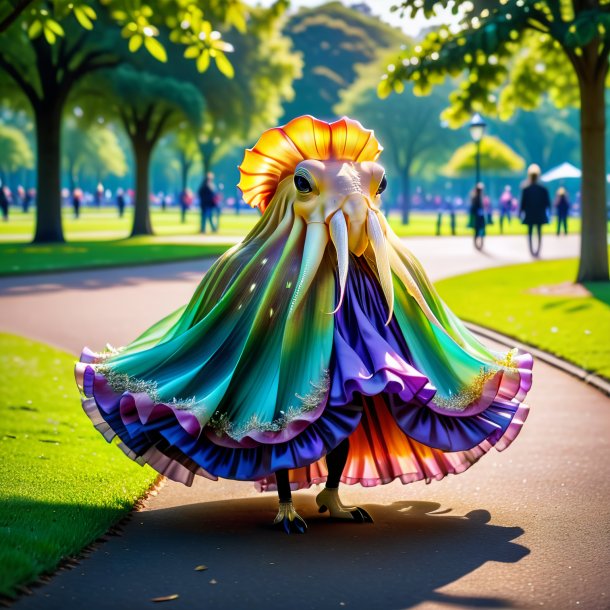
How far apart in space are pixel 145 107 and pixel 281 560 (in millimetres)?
34796

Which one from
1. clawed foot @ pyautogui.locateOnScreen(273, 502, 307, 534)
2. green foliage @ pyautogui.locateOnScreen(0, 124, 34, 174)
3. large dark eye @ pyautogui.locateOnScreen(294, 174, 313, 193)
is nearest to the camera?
clawed foot @ pyautogui.locateOnScreen(273, 502, 307, 534)

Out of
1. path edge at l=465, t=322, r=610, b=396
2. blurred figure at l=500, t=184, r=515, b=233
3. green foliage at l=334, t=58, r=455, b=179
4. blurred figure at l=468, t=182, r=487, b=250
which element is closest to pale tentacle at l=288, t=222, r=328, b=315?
path edge at l=465, t=322, r=610, b=396

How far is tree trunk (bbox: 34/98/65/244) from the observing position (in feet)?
108

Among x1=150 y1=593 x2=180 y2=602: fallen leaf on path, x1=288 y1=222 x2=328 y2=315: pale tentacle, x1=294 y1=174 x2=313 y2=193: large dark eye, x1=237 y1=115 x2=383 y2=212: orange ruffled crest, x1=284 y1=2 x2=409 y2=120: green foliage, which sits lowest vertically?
x1=150 y1=593 x2=180 y2=602: fallen leaf on path

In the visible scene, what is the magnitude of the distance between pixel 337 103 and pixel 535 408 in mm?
73725

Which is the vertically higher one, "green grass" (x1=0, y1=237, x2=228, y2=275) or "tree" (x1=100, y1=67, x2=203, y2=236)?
"tree" (x1=100, y1=67, x2=203, y2=236)

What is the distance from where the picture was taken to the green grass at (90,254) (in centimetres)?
2349

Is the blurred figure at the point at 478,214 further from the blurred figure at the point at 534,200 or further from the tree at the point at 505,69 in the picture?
the tree at the point at 505,69

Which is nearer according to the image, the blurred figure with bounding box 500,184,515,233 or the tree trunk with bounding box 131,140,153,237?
the tree trunk with bounding box 131,140,153,237

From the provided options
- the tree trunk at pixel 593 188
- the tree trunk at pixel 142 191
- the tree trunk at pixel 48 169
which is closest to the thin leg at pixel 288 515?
the tree trunk at pixel 593 188

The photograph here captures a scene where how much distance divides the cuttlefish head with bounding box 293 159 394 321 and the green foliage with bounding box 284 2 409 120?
245 ft

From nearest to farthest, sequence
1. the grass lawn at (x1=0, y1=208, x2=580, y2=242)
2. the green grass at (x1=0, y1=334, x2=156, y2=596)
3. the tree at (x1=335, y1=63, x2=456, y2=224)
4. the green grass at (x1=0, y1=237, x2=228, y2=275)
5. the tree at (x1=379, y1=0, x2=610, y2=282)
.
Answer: the green grass at (x1=0, y1=334, x2=156, y2=596) → the tree at (x1=379, y1=0, x2=610, y2=282) → the green grass at (x1=0, y1=237, x2=228, y2=275) → the grass lawn at (x1=0, y1=208, x2=580, y2=242) → the tree at (x1=335, y1=63, x2=456, y2=224)

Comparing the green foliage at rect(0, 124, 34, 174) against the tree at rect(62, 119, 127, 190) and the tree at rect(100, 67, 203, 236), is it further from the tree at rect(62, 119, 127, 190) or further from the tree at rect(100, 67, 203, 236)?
the tree at rect(100, 67, 203, 236)

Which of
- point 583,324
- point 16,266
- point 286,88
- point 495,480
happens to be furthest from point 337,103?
point 495,480
